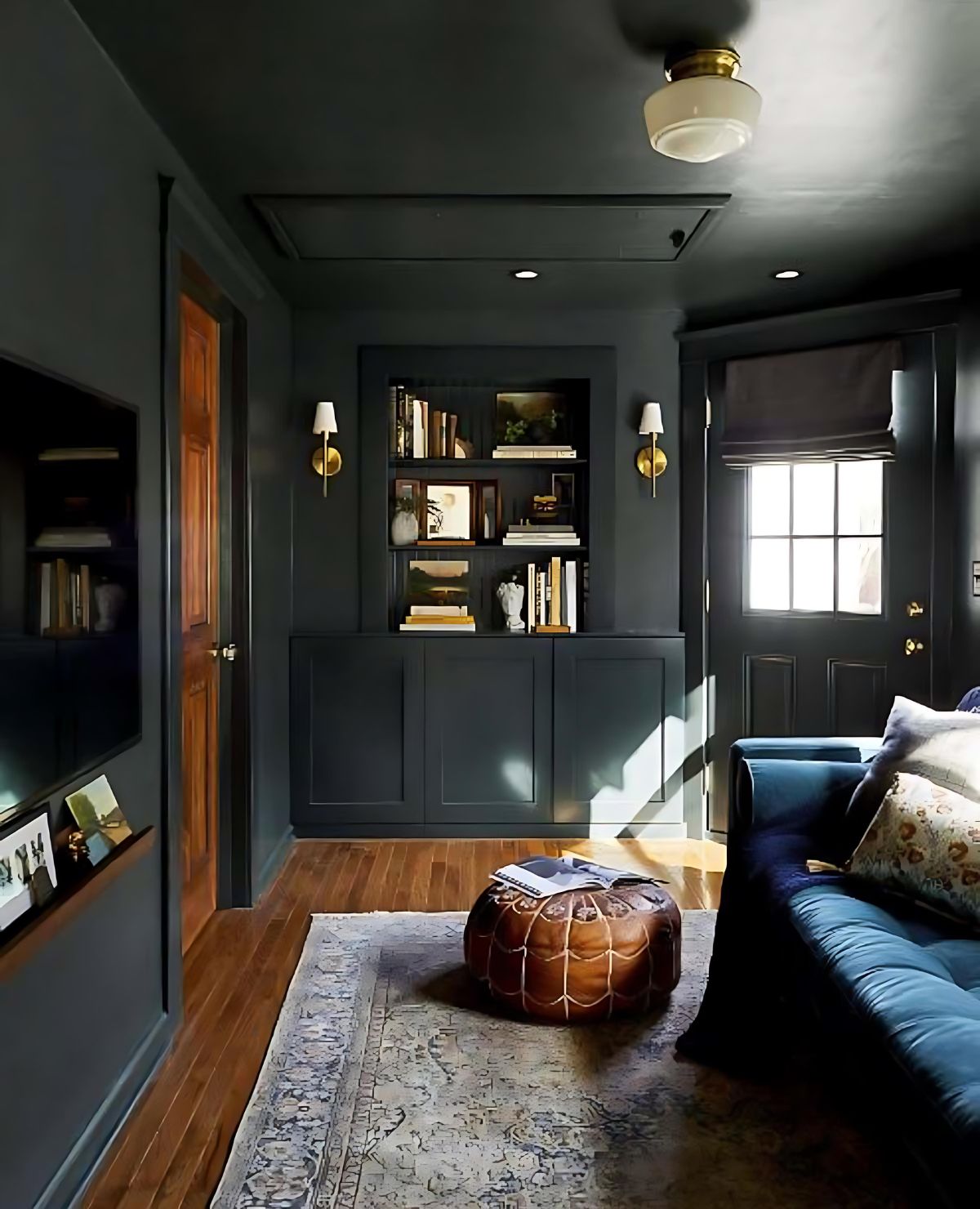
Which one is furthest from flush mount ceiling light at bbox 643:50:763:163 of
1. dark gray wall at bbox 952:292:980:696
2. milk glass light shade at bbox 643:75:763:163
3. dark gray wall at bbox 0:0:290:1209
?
dark gray wall at bbox 952:292:980:696

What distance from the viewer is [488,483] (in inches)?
202

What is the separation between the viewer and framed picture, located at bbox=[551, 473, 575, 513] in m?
5.15

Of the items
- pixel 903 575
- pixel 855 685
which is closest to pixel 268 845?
pixel 855 685

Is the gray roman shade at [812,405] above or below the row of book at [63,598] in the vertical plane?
above

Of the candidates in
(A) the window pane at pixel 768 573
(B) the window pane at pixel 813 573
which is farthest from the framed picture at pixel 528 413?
(B) the window pane at pixel 813 573

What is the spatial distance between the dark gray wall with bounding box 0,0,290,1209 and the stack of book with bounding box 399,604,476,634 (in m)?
2.21

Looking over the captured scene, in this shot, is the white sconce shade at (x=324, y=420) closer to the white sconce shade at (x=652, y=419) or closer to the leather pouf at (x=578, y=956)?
the white sconce shade at (x=652, y=419)

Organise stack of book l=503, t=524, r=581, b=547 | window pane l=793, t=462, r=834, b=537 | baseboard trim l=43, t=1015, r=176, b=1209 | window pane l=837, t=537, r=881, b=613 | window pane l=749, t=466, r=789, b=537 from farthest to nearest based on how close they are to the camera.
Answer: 1. stack of book l=503, t=524, r=581, b=547
2. window pane l=749, t=466, r=789, b=537
3. window pane l=793, t=462, r=834, b=537
4. window pane l=837, t=537, r=881, b=613
5. baseboard trim l=43, t=1015, r=176, b=1209

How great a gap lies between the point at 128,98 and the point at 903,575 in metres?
3.32

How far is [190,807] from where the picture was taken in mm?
3645

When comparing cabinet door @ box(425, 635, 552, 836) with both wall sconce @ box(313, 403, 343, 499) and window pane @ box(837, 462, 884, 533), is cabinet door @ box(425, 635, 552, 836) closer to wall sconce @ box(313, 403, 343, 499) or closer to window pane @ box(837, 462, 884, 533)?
wall sconce @ box(313, 403, 343, 499)

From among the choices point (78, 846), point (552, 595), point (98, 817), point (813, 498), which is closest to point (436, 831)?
point (552, 595)

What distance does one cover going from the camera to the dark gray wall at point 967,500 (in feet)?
13.4

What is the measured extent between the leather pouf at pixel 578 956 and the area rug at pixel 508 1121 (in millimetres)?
76
